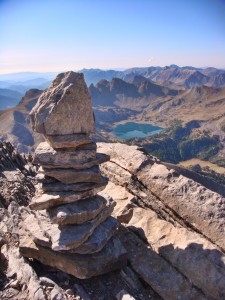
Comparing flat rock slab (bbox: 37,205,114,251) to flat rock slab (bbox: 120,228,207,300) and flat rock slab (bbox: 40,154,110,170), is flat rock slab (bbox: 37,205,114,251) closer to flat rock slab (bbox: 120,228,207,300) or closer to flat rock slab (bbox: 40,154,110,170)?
flat rock slab (bbox: 120,228,207,300)

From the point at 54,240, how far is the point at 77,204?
215 cm

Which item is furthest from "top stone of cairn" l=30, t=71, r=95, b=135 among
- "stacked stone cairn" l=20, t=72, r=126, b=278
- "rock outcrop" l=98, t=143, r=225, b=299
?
"rock outcrop" l=98, t=143, r=225, b=299

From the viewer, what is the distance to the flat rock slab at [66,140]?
15680 millimetres

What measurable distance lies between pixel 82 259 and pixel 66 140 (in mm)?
5818

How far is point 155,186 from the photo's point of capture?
23375 mm

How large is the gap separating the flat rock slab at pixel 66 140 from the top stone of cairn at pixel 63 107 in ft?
0.67

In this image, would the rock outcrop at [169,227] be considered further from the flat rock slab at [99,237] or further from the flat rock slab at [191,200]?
the flat rock slab at [99,237]

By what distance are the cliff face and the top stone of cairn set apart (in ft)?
22.3

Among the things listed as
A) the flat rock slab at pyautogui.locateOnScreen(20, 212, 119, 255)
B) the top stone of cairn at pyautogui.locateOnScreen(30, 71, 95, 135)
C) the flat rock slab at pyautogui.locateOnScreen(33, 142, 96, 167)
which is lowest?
the flat rock slab at pyautogui.locateOnScreen(20, 212, 119, 255)

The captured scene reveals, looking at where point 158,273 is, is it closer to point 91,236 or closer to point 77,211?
point 91,236

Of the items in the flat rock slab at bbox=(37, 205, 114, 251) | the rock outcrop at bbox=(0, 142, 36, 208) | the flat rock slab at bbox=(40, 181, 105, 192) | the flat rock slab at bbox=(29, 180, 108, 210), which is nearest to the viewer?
the flat rock slab at bbox=(37, 205, 114, 251)

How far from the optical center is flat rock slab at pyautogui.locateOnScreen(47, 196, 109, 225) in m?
15.5

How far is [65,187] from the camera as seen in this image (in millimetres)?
16141

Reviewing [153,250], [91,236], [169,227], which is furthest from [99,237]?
[169,227]
